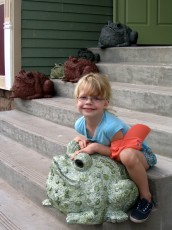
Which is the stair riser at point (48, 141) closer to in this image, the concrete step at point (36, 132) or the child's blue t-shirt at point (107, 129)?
the concrete step at point (36, 132)

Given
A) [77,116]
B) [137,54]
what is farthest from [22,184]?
[137,54]

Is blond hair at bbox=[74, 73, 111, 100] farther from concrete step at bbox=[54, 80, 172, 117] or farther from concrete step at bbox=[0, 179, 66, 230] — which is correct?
concrete step at bbox=[54, 80, 172, 117]

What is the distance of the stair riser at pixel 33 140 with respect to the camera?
3408 millimetres

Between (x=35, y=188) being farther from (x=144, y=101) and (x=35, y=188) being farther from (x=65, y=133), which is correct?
(x=144, y=101)

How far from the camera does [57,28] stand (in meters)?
5.52

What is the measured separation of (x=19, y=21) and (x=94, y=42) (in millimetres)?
1129

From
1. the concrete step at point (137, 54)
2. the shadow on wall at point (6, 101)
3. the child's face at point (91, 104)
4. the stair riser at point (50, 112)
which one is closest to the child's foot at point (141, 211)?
the child's face at point (91, 104)

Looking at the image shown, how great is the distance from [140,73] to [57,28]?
1740 millimetres

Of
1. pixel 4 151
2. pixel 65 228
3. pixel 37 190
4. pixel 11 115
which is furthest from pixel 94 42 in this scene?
pixel 65 228

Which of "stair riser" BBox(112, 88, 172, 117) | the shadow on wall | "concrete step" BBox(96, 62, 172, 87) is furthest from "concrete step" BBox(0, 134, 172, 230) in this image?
the shadow on wall

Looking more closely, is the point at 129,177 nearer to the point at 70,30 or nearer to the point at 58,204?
the point at 58,204

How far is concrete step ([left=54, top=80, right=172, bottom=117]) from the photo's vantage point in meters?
3.43

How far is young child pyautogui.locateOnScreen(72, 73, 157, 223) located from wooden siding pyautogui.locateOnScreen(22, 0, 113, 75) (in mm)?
3133

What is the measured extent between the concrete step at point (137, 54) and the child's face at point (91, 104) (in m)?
2.15
